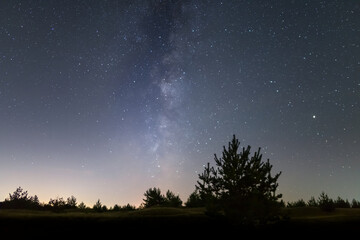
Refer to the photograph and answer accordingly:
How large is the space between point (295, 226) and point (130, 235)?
337 inches

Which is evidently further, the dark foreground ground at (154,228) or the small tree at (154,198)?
the small tree at (154,198)

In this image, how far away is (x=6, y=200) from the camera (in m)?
25.6

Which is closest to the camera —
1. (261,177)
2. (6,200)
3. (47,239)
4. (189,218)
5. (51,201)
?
(47,239)

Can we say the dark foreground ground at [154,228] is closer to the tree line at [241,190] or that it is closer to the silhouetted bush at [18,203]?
the tree line at [241,190]

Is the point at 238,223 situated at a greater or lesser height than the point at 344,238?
greater

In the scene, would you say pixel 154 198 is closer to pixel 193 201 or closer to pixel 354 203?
pixel 193 201

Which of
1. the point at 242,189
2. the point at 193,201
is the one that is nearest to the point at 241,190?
the point at 242,189

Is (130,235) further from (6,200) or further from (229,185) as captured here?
(6,200)

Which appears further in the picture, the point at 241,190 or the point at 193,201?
the point at 193,201

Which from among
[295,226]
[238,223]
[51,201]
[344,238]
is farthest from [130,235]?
[51,201]

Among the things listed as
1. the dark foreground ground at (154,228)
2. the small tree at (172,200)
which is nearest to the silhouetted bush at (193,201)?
the small tree at (172,200)

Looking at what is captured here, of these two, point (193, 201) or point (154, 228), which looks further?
point (193, 201)

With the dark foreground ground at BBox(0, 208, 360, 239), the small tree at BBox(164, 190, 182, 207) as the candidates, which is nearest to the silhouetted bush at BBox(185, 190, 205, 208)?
the small tree at BBox(164, 190, 182, 207)

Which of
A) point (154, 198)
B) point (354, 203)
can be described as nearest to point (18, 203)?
point (154, 198)
